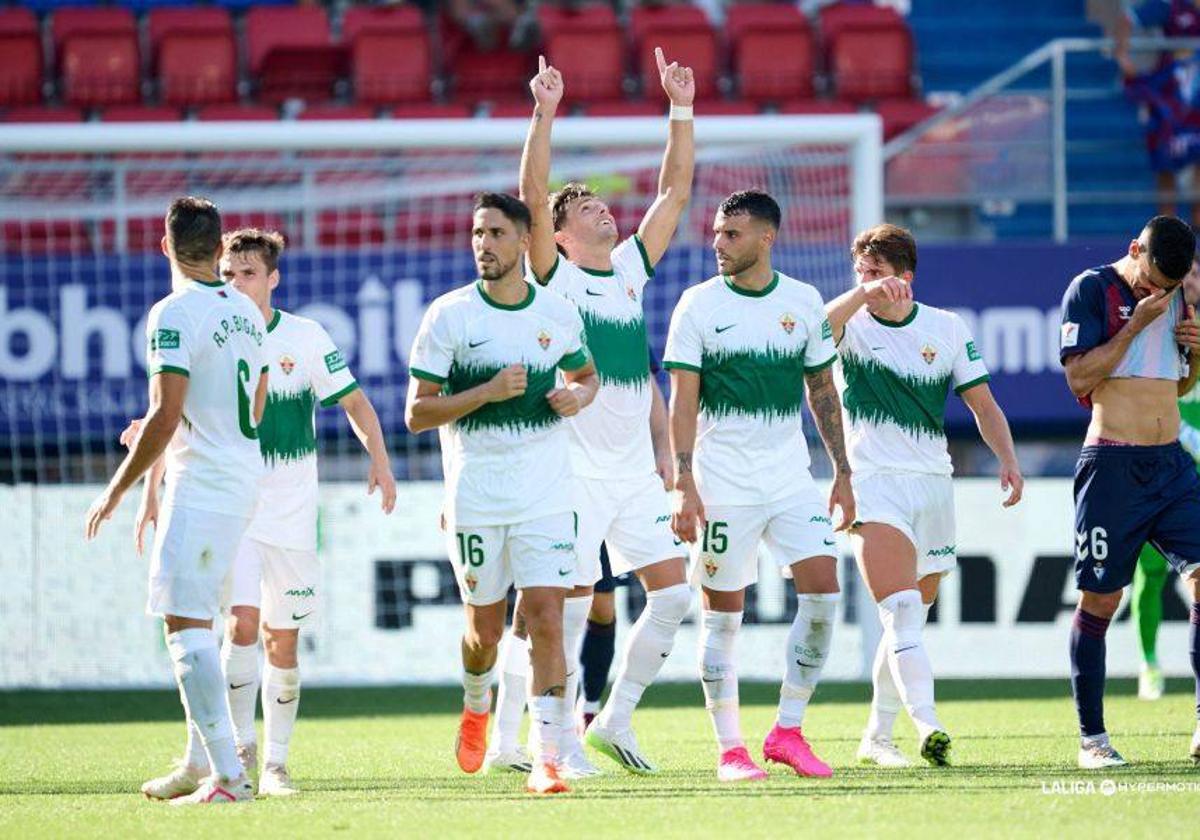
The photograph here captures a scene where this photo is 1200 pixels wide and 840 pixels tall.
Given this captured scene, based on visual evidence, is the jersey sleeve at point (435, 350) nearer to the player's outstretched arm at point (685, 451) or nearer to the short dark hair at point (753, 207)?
the player's outstretched arm at point (685, 451)

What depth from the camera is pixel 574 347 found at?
7914 mm

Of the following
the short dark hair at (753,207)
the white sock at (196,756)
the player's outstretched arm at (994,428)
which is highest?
the short dark hair at (753,207)

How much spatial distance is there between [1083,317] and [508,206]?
8.10ft

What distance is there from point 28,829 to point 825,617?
3.30 m

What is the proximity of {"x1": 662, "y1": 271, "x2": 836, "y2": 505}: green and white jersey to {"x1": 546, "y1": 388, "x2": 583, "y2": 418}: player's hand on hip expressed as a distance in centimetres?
92

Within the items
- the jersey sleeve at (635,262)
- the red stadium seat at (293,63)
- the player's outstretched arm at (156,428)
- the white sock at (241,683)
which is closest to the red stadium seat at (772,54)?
the red stadium seat at (293,63)

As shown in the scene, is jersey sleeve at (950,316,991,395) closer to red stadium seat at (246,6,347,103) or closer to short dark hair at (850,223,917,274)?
short dark hair at (850,223,917,274)

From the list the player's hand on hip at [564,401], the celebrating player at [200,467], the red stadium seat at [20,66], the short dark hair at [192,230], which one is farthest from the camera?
the red stadium seat at [20,66]

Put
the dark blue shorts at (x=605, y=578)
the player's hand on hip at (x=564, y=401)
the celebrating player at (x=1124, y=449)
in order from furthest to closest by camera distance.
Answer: the dark blue shorts at (x=605, y=578) < the celebrating player at (x=1124, y=449) < the player's hand on hip at (x=564, y=401)

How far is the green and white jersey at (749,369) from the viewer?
8.52 meters

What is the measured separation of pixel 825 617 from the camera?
8.47 meters

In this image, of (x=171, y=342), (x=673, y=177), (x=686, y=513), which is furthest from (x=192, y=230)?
(x=673, y=177)

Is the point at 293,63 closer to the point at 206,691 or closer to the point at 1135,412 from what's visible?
the point at 1135,412

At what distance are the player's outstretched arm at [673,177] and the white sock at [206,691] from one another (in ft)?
9.56
